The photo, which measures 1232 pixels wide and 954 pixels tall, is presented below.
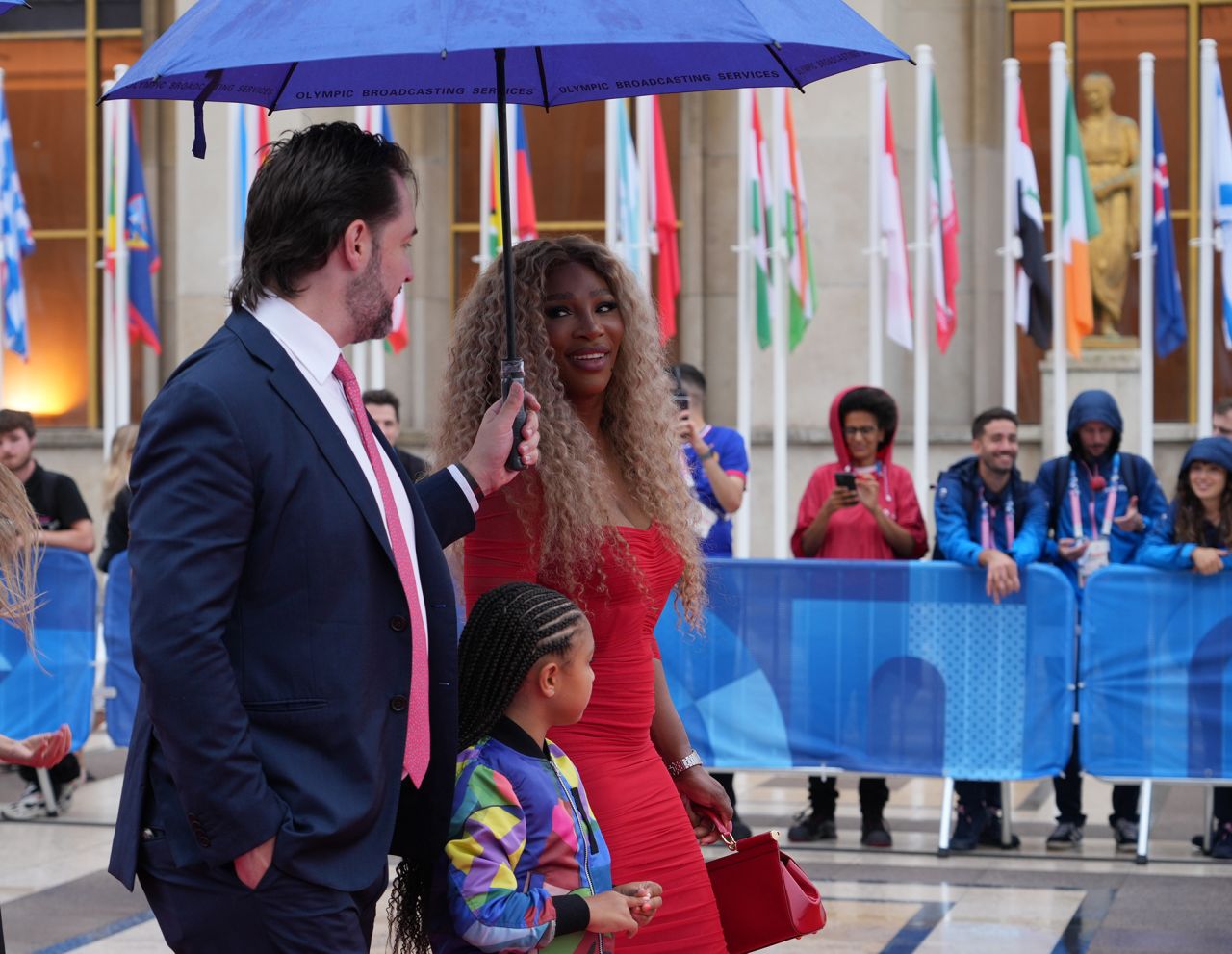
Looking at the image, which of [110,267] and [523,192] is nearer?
[523,192]

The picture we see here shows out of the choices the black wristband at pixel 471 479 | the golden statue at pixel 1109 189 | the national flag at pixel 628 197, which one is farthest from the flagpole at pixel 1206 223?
the black wristband at pixel 471 479

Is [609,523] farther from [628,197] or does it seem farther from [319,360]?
[628,197]

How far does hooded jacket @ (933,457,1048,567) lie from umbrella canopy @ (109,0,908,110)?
459cm

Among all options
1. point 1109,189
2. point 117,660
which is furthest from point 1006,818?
point 1109,189

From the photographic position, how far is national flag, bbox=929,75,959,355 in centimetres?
1195

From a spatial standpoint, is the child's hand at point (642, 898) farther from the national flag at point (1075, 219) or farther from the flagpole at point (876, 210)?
the national flag at point (1075, 219)

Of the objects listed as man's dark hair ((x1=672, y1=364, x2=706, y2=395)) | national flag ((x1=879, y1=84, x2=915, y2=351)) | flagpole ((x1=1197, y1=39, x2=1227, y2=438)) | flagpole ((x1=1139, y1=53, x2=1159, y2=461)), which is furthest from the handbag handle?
flagpole ((x1=1139, y1=53, x2=1159, y2=461))

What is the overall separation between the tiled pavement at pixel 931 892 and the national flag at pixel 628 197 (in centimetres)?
465

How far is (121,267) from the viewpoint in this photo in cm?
1345

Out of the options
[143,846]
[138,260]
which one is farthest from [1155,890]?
[138,260]

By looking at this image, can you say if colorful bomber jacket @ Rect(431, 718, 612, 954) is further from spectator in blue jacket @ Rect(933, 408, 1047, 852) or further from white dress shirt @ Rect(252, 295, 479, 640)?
spectator in blue jacket @ Rect(933, 408, 1047, 852)

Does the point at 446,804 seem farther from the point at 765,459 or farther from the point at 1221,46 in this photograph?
the point at 1221,46

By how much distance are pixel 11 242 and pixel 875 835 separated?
8.20 metres

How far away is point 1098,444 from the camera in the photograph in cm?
872
